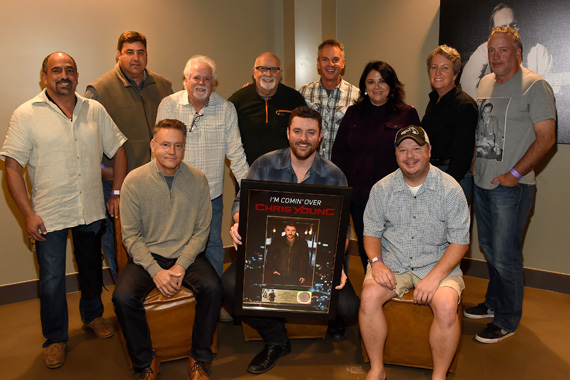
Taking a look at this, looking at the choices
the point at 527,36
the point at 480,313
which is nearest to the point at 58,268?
the point at 480,313

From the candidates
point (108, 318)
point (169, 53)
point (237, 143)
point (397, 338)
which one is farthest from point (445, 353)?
point (169, 53)

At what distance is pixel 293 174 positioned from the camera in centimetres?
309

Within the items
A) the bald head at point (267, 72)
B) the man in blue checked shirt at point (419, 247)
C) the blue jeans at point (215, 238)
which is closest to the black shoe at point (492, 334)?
the man in blue checked shirt at point (419, 247)

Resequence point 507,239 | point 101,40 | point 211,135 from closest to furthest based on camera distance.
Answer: point 507,239
point 211,135
point 101,40

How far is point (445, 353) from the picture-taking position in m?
2.65

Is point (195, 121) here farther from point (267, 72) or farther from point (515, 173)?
point (515, 173)

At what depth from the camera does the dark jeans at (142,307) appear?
9.02 feet

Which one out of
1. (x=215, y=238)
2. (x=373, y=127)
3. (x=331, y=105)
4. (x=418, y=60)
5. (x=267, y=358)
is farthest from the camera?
(x=418, y=60)

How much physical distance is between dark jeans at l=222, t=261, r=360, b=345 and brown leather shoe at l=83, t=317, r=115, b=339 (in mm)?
1064

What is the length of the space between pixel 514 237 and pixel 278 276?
1.70m

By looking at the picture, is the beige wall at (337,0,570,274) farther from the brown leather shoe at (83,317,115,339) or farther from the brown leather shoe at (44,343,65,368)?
the brown leather shoe at (44,343,65,368)

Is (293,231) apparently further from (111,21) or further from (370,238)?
(111,21)

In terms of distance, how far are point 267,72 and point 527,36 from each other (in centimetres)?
217

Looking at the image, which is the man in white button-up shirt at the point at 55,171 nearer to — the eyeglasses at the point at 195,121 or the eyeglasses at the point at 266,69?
the eyeglasses at the point at 195,121
